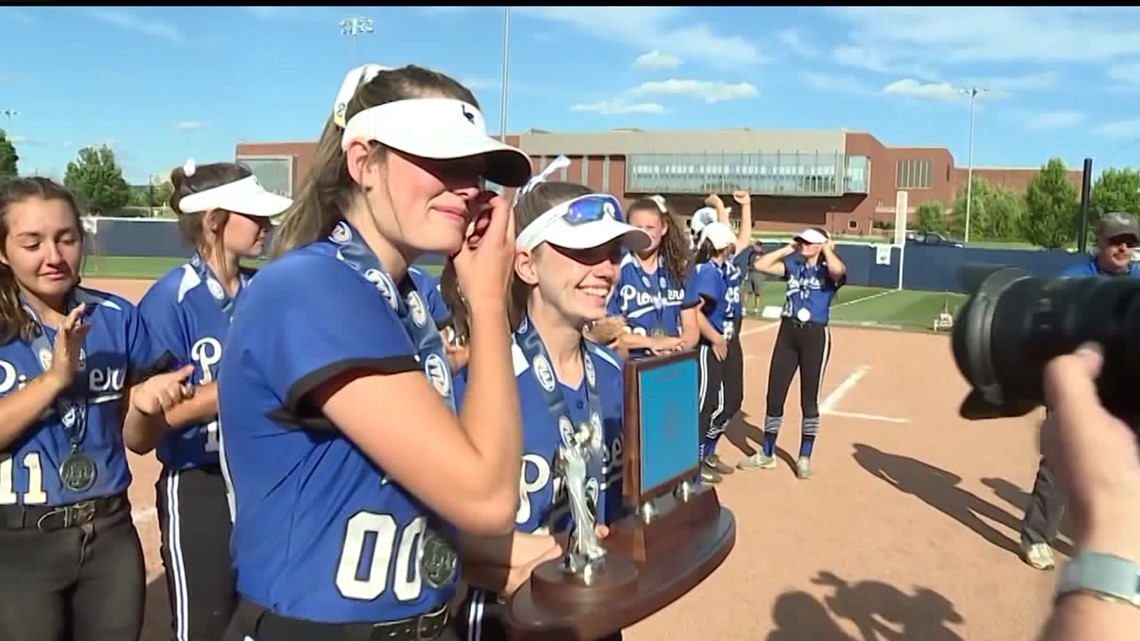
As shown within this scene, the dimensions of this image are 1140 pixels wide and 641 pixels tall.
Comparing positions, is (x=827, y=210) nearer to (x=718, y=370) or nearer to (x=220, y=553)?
(x=718, y=370)

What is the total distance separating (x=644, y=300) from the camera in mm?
6562

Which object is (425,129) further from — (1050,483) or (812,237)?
(812,237)

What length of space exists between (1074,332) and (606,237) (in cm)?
169

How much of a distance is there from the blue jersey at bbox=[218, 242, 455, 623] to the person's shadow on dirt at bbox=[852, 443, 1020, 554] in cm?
541

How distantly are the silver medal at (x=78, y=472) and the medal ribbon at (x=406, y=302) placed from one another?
169 cm

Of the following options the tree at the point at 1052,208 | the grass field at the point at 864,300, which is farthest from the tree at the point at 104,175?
the tree at the point at 1052,208

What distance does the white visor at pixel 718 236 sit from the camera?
7457 mm

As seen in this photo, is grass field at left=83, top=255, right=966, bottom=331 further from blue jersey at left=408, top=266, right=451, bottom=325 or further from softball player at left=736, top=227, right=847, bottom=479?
blue jersey at left=408, top=266, right=451, bottom=325

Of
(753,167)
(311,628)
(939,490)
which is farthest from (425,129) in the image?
(753,167)

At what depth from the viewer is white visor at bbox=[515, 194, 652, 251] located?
9.15 feet

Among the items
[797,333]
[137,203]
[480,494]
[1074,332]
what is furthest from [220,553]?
[137,203]

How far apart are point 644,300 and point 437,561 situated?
4860 millimetres

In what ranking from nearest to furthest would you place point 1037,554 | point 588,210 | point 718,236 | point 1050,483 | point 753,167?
point 588,210, point 1050,483, point 1037,554, point 718,236, point 753,167

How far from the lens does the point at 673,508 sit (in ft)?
8.59
